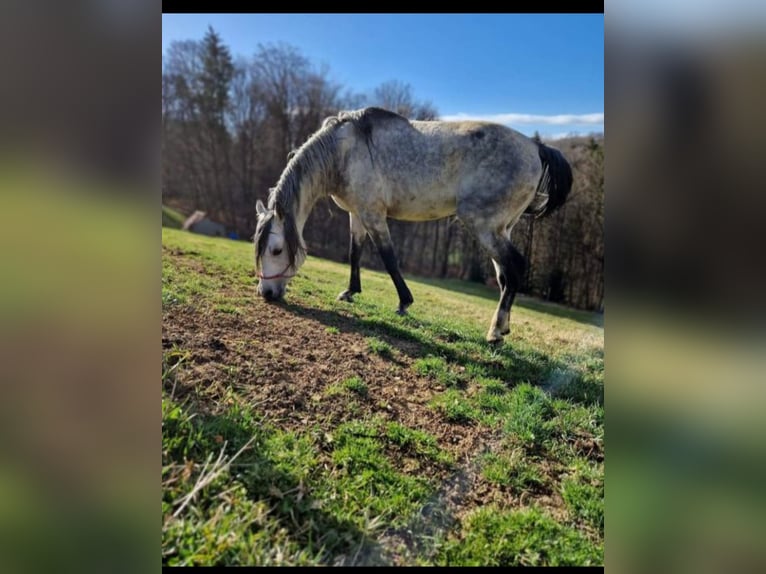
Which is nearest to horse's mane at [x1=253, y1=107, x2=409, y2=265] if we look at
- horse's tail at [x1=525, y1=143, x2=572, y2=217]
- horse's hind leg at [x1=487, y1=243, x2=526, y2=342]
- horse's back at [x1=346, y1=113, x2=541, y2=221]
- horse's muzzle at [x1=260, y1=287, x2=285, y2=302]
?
horse's back at [x1=346, y1=113, x2=541, y2=221]

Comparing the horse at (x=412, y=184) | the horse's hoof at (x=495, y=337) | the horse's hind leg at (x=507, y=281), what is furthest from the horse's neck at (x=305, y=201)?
the horse's hoof at (x=495, y=337)

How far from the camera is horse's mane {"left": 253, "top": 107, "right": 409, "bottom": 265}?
380 centimetres

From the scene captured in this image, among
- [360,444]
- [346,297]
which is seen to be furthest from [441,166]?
[360,444]

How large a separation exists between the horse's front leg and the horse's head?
3.12 feet

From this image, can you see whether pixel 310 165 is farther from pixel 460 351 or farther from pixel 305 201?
pixel 460 351

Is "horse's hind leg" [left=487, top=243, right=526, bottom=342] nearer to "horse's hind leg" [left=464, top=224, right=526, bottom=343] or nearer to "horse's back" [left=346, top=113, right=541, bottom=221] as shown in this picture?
"horse's hind leg" [left=464, top=224, right=526, bottom=343]

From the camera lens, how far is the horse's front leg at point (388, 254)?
430cm

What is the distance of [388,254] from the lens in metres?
4.41

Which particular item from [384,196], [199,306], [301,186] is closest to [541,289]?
[384,196]

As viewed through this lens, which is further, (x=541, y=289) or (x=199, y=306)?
(x=541, y=289)

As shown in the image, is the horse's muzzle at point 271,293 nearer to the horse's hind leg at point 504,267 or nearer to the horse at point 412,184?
the horse at point 412,184
